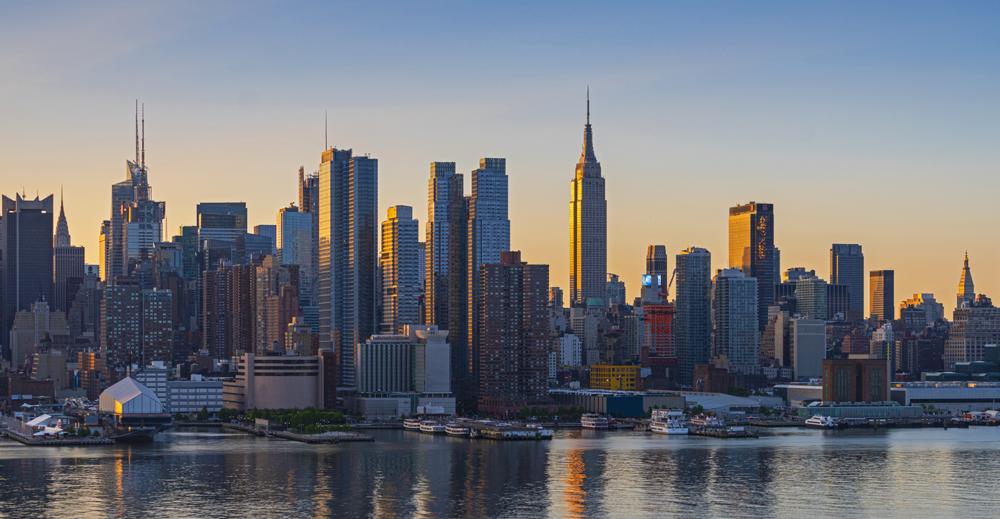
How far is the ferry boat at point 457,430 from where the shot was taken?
161m

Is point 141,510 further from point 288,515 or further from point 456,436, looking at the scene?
point 456,436

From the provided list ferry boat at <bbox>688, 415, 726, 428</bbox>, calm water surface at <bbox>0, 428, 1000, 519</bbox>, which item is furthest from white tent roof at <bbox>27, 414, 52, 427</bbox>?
ferry boat at <bbox>688, 415, 726, 428</bbox>

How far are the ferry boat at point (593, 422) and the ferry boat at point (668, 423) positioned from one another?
19.5 feet

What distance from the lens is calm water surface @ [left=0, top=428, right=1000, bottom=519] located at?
87.8m

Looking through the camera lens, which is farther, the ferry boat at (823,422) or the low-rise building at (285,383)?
the low-rise building at (285,383)

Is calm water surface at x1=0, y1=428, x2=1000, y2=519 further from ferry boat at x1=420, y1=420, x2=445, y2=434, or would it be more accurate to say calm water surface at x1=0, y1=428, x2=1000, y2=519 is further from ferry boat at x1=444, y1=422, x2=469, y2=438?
ferry boat at x1=420, y1=420, x2=445, y2=434

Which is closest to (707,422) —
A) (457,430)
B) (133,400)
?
(457,430)

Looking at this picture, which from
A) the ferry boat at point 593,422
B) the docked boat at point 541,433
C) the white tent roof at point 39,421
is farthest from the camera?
the ferry boat at point 593,422

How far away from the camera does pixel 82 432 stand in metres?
150

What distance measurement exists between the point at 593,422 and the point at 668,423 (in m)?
13.8

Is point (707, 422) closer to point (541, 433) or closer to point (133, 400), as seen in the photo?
point (541, 433)

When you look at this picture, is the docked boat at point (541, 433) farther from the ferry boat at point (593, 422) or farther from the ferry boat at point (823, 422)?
the ferry boat at point (823, 422)

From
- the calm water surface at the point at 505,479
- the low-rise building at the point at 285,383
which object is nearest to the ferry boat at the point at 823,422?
the calm water surface at the point at 505,479

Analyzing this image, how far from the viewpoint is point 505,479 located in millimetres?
104750
